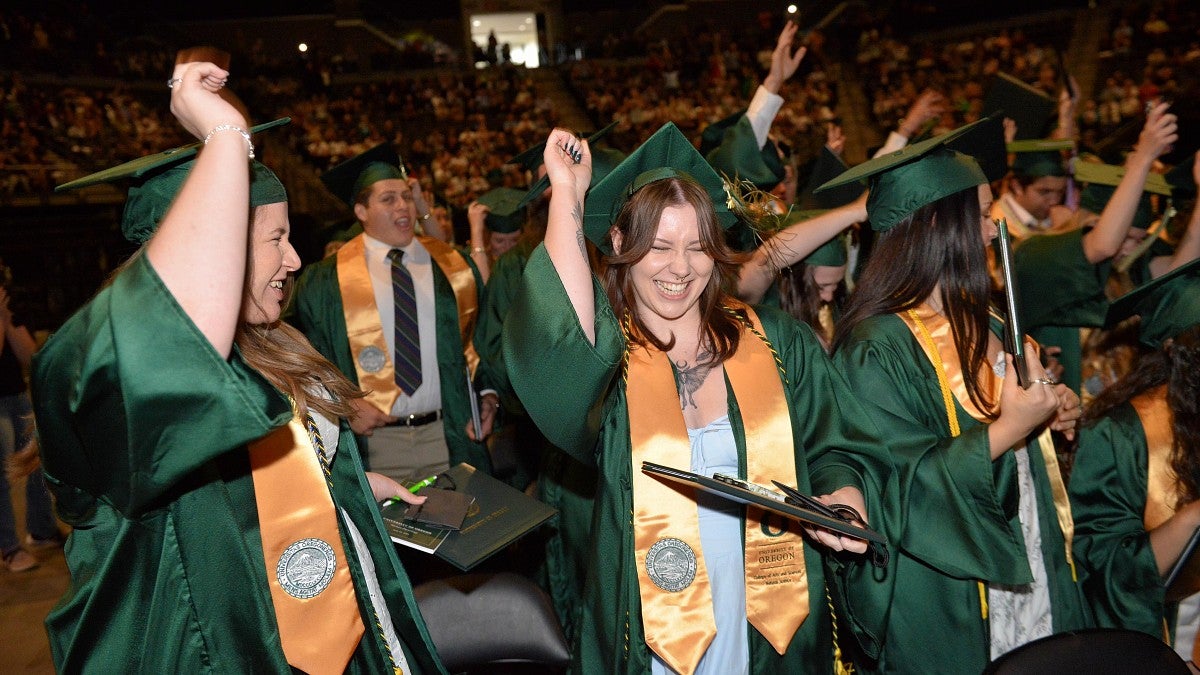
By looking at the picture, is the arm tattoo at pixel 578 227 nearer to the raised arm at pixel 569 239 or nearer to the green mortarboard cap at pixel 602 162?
the raised arm at pixel 569 239

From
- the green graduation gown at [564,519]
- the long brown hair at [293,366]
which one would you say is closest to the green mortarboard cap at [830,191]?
the green graduation gown at [564,519]

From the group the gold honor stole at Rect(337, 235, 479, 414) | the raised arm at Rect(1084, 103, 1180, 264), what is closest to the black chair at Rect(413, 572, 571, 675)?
the gold honor stole at Rect(337, 235, 479, 414)

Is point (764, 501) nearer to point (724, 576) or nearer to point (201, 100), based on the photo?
point (724, 576)

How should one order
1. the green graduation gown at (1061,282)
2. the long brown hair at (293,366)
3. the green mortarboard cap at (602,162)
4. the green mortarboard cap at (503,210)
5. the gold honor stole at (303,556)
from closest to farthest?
the gold honor stole at (303,556)
the long brown hair at (293,366)
the green mortarboard cap at (602,162)
the green graduation gown at (1061,282)
the green mortarboard cap at (503,210)

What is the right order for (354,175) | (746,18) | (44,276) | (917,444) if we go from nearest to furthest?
(917,444) → (354,175) → (44,276) → (746,18)

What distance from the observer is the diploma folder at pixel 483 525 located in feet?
6.47

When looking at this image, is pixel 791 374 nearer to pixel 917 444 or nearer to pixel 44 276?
pixel 917 444

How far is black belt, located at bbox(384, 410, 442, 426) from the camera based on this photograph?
4.34 m

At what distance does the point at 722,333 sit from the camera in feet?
7.33

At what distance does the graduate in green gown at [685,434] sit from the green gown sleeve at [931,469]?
0.09 metres

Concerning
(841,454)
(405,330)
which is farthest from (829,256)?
(405,330)

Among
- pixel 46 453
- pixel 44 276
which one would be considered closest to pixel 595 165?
pixel 46 453

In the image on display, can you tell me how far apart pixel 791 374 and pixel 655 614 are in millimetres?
702

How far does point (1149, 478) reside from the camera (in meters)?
2.43
